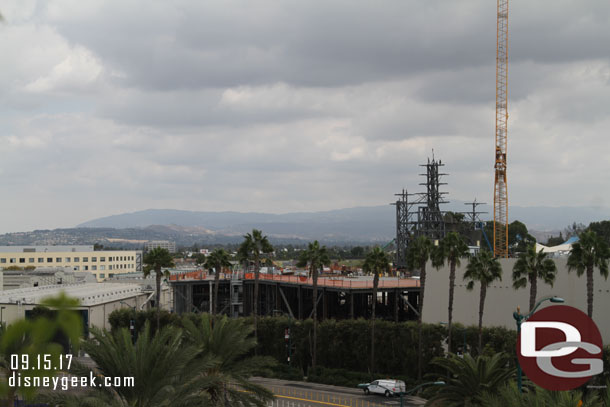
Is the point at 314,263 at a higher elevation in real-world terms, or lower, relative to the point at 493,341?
higher

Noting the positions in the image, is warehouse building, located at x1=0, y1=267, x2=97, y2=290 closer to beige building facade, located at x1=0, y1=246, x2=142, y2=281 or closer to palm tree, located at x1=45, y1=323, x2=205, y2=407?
beige building facade, located at x1=0, y1=246, x2=142, y2=281

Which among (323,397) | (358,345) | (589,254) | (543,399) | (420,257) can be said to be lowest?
(323,397)

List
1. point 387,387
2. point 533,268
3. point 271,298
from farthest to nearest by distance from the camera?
1. point 271,298
2. point 387,387
3. point 533,268

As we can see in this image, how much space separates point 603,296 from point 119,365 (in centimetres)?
5098

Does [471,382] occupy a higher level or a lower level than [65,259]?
higher

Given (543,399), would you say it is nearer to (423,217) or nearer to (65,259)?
(423,217)

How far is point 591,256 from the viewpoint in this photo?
1988 inches

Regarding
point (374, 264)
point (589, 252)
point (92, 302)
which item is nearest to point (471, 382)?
point (589, 252)

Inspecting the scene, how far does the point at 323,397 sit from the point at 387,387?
19.8 ft

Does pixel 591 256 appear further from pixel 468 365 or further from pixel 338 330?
pixel 338 330

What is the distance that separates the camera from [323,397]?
56375 millimetres

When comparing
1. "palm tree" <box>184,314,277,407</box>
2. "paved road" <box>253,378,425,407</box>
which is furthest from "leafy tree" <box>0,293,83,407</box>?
"paved road" <box>253,378,425,407</box>

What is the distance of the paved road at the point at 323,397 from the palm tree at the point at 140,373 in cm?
2593

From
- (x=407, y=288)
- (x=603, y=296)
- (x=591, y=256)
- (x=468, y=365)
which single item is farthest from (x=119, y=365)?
(x=407, y=288)
